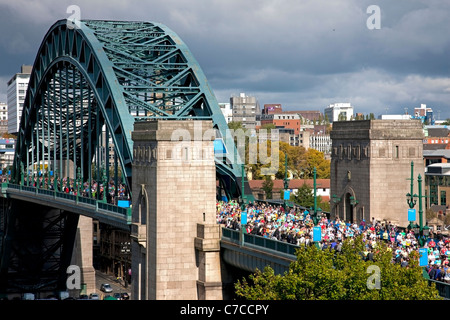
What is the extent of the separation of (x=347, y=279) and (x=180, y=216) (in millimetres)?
16736

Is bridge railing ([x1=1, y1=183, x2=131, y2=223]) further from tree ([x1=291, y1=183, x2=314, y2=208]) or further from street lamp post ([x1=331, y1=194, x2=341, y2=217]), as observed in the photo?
tree ([x1=291, y1=183, x2=314, y2=208])

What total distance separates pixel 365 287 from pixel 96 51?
39.4 m

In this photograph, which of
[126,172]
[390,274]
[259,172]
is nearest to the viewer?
[390,274]

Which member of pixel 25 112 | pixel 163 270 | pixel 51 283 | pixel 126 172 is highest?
pixel 25 112

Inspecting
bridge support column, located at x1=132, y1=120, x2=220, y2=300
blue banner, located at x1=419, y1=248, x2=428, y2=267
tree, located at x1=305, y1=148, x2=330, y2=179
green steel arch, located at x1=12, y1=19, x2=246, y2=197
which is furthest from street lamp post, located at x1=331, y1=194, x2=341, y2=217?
tree, located at x1=305, y1=148, x2=330, y2=179

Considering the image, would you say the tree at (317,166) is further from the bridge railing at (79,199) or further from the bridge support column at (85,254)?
the bridge railing at (79,199)

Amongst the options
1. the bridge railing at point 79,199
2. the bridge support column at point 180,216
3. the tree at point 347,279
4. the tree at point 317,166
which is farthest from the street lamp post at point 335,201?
the tree at point 317,166

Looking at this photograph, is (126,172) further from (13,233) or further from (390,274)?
(13,233)

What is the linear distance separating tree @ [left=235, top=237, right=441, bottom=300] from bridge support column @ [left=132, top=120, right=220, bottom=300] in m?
11.6

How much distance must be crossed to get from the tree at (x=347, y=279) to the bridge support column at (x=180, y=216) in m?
11.6

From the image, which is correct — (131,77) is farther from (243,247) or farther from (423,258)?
(423,258)

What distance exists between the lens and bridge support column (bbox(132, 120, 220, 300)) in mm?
50250

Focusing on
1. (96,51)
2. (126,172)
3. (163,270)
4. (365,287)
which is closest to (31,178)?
(96,51)

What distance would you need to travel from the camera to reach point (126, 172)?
5934 centimetres
